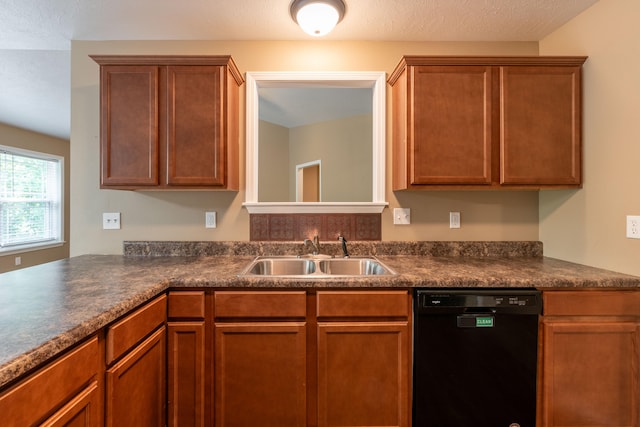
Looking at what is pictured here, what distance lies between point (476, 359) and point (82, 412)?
5.22ft

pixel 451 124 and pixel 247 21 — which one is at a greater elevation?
pixel 247 21

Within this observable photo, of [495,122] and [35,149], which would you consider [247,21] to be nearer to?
[495,122]

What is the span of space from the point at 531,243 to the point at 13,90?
498cm

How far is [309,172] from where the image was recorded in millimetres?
2182

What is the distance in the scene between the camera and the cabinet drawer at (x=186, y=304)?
1.46 m

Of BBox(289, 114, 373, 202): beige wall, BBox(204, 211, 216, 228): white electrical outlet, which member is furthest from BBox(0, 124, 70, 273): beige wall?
BBox(289, 114, 373, 202): beige wall

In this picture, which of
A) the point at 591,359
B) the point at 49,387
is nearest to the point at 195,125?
the point at 49,387

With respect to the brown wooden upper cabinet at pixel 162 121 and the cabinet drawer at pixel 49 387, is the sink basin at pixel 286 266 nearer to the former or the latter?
the brown wooden upper cabinet at pixel 162 121

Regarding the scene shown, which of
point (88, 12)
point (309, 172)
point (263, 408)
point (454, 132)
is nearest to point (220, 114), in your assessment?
point (309, 172)

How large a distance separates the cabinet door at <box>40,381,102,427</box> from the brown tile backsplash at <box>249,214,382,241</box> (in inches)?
48.6

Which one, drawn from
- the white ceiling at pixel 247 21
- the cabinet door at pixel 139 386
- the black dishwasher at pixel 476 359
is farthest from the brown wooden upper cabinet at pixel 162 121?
the black dishwasher at pixel 476 359

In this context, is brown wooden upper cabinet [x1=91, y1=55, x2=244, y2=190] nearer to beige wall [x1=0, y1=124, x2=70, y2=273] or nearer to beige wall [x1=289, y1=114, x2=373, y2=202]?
beige wall [x1=289, y1=114, x2=373, y2=202]

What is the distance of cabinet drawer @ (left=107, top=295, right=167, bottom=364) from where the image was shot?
42.1 inches

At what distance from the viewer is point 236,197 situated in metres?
2.13
